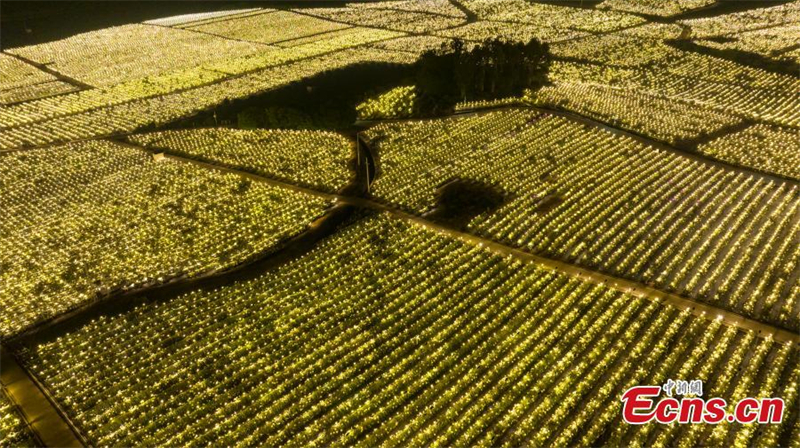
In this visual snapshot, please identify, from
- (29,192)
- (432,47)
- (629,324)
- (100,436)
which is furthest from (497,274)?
(432,47)

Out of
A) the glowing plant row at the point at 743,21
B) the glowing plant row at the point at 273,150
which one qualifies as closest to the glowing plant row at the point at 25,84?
the glowing plant row at the point at 273,150

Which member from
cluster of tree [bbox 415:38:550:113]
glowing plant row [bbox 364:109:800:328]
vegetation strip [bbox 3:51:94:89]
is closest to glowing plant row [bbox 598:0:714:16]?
cluster of tree [bbox 415:38:550:113]

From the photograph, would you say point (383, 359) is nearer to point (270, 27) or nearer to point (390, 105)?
point (390, 105)

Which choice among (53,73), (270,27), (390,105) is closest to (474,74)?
(390,105)

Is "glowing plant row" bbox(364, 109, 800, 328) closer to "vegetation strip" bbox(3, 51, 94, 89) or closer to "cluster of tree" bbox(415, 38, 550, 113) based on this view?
"cluster of tree" bbox(415, 38, 550, 113)

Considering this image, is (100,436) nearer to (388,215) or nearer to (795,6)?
(388,215)
